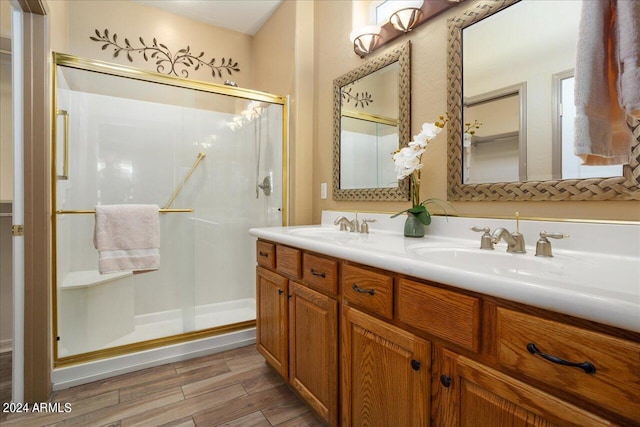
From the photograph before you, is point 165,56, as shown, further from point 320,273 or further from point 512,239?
point 512,239

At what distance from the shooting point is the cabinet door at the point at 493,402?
0.59 meters

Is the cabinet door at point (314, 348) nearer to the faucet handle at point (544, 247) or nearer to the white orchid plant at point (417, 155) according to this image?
the white orchid plant at point (417, 155)

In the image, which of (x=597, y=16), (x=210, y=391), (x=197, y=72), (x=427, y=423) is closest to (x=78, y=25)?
(x=197, y=72)

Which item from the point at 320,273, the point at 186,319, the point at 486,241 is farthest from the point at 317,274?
the point at 186,319

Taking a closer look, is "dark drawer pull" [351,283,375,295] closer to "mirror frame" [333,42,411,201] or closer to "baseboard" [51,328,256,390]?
"mirror frame" [333,42,411,201]

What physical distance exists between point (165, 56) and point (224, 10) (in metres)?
0.64

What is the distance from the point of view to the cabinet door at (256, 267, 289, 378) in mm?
1541

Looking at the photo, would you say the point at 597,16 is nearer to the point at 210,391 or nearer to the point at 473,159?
the point at 473,159

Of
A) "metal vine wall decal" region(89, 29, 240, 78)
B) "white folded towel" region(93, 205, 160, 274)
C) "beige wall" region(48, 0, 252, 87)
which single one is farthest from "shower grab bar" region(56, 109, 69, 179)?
"metal vine wall decal" region(89, 29, 240, 78)

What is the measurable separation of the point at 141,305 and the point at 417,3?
262 centimetres

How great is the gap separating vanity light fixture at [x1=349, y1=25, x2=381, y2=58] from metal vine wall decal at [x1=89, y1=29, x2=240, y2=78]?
5.12ft

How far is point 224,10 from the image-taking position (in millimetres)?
2576

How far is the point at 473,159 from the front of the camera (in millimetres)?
1305

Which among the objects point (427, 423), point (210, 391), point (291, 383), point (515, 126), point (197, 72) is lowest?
point (210, 391)
